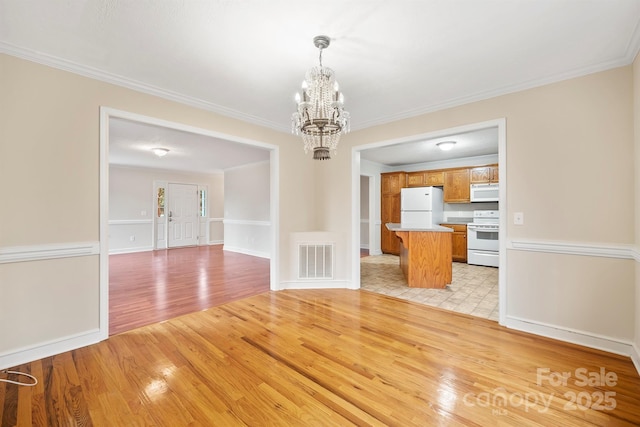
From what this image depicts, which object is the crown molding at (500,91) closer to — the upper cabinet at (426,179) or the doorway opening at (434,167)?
the doorway opening at (434,167)

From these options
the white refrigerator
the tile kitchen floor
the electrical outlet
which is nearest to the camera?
the electrical outlet

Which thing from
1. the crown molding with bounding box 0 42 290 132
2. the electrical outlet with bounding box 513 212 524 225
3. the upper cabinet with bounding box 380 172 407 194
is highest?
the crown molding with bounding box 0 42 290 132

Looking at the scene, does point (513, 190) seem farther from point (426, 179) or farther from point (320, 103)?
point (426, 179)

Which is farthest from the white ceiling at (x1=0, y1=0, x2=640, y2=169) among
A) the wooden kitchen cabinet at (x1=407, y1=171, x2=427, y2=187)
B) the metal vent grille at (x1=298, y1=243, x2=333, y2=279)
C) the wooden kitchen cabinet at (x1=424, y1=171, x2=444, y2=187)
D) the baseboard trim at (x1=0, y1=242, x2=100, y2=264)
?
the wooden kitchen cabinet at (x1=407, y1=171, x2=427, y2=187)

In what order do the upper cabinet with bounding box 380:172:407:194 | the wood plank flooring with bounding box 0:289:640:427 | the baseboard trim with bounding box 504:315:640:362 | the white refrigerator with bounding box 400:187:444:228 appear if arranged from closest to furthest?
the wood plank flooring with bounding box 0:289:640:427
the baseboard trim with bounding box 504:315:640:362
the white refrigerator with bounding box 400:187:444:228
the upper cabinet with bounding box 380:172:407:194

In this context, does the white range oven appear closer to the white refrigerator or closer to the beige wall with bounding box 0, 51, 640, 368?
the white refrigerator

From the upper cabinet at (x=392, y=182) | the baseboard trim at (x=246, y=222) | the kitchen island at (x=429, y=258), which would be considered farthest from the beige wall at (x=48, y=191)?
the upper cabinet at (x=392, y=182)

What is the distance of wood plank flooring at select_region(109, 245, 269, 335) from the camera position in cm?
316

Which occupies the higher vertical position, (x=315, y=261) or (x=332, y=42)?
(x=332, y=42)

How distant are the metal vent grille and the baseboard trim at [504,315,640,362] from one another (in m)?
2.33

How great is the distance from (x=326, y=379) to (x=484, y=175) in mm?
5713

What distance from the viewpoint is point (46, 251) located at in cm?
222

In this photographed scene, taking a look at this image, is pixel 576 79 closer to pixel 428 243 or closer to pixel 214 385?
pixel 428 243

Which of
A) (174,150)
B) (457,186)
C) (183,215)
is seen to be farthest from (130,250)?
(457,186)
